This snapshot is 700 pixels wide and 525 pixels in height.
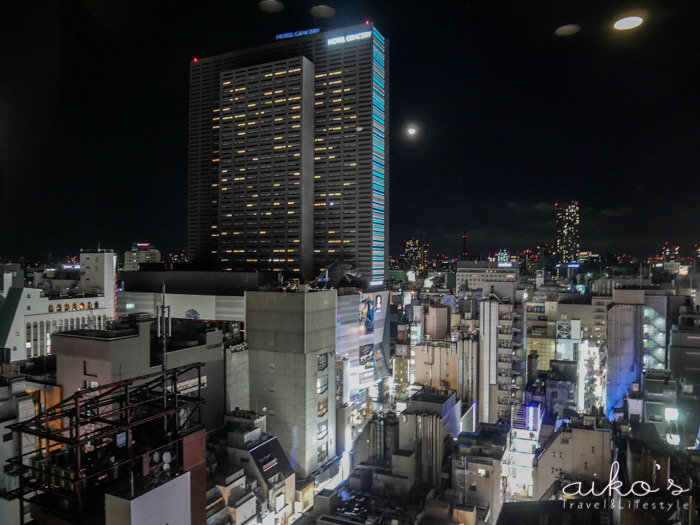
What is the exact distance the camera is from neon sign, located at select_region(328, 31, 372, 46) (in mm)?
30953

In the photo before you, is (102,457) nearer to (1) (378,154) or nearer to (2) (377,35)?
(1) (378,154)

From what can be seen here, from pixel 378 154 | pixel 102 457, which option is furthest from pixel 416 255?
pixel 102 457

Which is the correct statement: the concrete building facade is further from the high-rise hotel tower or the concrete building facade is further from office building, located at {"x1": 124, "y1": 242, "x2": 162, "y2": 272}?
office building, located at {"x1": 124, "y1": 242, "x2": 162, "y2": 272}

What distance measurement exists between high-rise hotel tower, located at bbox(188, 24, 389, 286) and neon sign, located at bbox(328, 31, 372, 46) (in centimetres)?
8

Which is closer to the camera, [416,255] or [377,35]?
[377,35]

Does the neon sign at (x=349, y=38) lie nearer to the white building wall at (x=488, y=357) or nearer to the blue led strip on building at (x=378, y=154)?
the blue led strip on building at (x=378, y=154)

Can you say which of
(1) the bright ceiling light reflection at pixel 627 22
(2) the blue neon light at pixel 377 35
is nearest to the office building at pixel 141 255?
(2) the blue neon light at pixel 377 35

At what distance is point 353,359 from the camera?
77.4 feet

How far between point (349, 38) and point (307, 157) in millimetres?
9420

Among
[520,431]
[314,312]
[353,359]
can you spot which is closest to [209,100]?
[353,359]

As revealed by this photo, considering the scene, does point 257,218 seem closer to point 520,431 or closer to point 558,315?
point 558,315

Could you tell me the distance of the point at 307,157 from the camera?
32.1 meters

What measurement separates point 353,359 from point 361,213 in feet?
39.0

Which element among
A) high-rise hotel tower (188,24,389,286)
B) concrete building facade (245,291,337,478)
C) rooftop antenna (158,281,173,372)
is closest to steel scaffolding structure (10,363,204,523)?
rooftop antenna (158,281,173,372)
